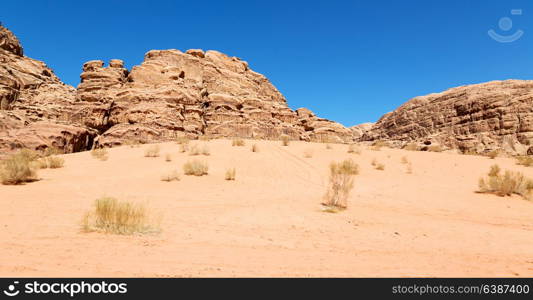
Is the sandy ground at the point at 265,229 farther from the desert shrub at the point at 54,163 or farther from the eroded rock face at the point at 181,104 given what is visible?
the eroded rock face at the point at 181,104

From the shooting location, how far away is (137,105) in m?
22.3

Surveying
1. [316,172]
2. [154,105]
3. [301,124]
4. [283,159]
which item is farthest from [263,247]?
[301,124]

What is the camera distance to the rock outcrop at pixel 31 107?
486 inches

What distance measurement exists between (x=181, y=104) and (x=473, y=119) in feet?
82.3

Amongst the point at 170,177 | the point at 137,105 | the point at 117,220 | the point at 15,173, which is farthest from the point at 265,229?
the point at 137,105

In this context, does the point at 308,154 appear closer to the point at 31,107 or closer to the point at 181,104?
the point at 181,104

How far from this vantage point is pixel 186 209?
4852 mm

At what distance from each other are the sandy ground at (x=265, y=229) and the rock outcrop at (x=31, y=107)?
5724 mm

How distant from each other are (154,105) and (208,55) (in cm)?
1692

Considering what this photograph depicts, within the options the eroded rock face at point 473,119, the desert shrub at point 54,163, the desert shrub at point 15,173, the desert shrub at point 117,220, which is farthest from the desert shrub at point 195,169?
the eroded rock face at point 473,119

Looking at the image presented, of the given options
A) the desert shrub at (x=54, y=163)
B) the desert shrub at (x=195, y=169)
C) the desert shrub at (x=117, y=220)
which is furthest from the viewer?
the desert shrub at (x=54, y=163)

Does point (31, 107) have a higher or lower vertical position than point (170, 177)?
higher

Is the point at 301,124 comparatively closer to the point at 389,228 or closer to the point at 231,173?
the point at 231,173

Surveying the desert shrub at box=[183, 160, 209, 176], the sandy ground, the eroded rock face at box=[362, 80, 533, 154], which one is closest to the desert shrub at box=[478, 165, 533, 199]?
the sandy ground
